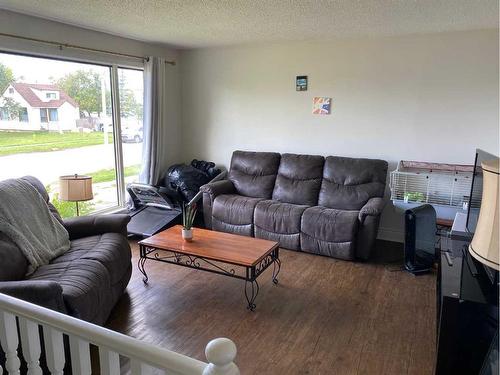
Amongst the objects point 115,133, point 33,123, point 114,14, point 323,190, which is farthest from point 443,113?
point 33,123

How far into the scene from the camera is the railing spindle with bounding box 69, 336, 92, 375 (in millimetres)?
1147

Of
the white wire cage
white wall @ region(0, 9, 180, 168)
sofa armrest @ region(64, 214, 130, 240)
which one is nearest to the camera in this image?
sofa armrest @ region(64, 214, 130, 240)

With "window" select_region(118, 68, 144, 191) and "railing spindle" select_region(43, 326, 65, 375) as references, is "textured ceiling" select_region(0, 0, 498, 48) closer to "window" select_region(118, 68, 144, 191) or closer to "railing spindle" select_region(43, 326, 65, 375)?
"window" select_region(118, 68, 144, 191)

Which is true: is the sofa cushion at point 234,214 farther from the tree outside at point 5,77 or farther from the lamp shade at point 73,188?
the tree outside at point 5,77

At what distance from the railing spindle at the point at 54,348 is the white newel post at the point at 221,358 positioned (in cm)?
58

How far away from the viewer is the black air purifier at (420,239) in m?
3.37

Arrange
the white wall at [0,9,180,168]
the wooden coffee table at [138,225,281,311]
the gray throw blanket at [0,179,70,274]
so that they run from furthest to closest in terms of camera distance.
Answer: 1. the white wall at [0,9,180,168]
2. the wooden coffee table at [138,225,281,311]
3. the gray throw blanket at [0,179,70,274]

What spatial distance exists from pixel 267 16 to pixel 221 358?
10.0 feet

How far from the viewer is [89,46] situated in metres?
4.05

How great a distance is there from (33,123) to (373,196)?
139 inches

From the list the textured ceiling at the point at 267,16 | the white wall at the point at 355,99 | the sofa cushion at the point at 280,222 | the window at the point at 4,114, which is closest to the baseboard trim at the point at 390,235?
the white wall at the point at 355,99

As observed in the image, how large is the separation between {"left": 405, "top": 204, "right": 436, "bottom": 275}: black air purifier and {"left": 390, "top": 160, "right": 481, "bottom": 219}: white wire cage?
1.48 ft

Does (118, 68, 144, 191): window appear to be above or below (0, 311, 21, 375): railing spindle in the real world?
above

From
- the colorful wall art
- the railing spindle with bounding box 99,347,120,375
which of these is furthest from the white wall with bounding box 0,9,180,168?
the railing spindle with bounding box 99,347,120,375
